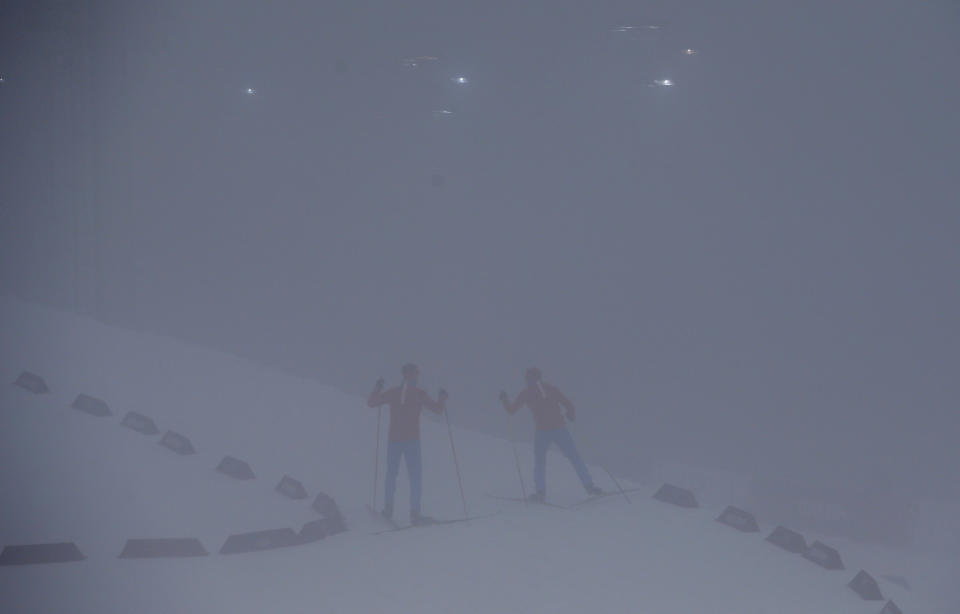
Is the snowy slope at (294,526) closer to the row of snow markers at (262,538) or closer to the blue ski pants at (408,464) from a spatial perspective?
the row of snow markers at (262,538)

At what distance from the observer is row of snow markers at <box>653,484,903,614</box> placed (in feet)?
17.0

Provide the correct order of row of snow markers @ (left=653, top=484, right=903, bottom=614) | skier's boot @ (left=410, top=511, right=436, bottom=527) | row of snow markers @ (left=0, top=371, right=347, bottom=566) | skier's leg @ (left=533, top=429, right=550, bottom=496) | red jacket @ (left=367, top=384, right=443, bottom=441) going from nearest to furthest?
1. row of snow markers @ (left=0, top=371, right=347, bottom=566)
2. row of snow markers @ (left=653, top=484, right=903, bottom=614)
3. skier's boot @ (left=410, top=511, right=436, bottom=527)
4. red jacket @ (left=367, top=384, right=443, bottom=441)
5. skier's leg @ (left=533, top=429, right=550, bottom=496)

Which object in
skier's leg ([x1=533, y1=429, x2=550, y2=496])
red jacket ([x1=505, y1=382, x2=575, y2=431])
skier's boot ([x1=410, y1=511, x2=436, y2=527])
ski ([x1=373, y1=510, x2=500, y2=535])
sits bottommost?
ski ([x1=373, y1=510, x2=500, y2=535])

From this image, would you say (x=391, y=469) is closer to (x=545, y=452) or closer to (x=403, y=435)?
(x=403, y=435)

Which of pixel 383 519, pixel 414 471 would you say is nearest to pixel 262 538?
pixel 383 519

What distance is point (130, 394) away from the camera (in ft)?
28.5

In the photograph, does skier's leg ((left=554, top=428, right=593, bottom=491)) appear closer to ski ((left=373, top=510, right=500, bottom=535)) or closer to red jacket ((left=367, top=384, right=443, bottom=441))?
ski ((left=373, top=510, right=500, bottom=535))

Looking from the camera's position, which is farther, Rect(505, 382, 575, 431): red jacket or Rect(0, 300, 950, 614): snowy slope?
Rect(505, 382, 575, 431): red jacket

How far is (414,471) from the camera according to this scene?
21.4 ft

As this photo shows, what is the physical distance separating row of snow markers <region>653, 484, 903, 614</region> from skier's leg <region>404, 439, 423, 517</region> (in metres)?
2.84

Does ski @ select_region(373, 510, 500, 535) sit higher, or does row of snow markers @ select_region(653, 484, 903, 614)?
row of snow markers @ select_region(653, 484, 903, 614)

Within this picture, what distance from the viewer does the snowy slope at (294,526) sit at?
14.6ft

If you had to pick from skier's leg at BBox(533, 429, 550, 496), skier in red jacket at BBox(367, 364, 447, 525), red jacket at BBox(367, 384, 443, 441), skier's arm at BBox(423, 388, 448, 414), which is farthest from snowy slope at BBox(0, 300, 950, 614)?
skier's arm at BBox(423, 388, 448, 414)

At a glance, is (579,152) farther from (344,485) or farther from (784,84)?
(344,485)
